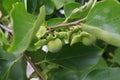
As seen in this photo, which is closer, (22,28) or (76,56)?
(22,28)

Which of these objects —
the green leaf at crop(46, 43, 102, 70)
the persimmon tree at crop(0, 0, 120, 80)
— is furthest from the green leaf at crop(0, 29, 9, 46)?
the green leaf at crop(46, 43, 102, 70)

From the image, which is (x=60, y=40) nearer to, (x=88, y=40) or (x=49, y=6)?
(x=88, y=40)

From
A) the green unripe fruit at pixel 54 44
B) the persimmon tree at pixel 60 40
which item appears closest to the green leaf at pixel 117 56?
the persimmon tree at pixel 60 40

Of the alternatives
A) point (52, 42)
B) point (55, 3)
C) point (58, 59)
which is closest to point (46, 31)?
point (52, 42)

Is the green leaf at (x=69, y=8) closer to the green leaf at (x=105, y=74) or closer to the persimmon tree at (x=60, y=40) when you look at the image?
the persimmon tree at (x=60, y=40)

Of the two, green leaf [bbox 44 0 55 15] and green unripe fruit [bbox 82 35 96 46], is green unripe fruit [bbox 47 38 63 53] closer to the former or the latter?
green unripe fruit [bbox 82 35 96 46]

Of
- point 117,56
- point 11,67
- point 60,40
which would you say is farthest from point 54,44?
point 117,56
